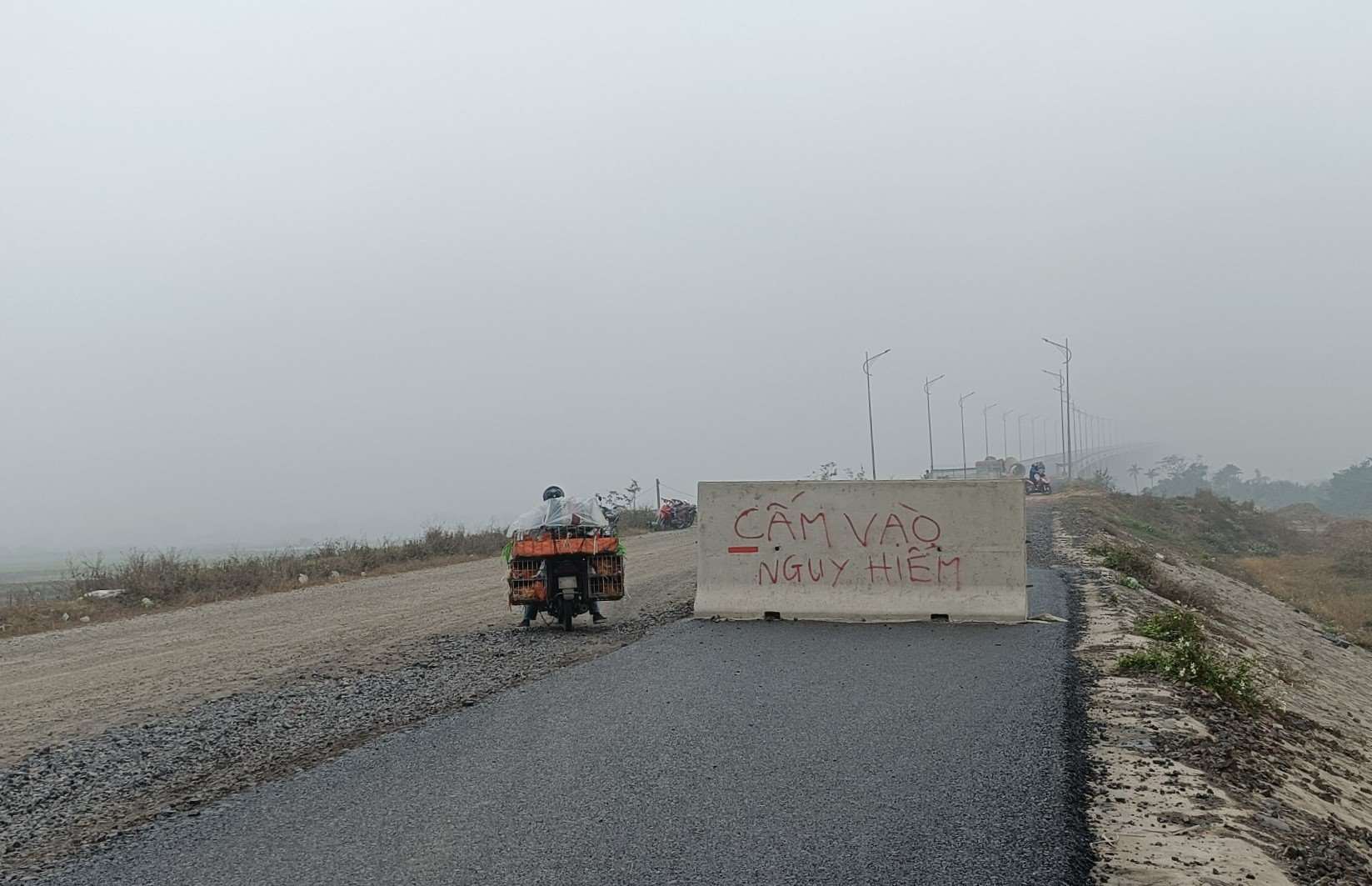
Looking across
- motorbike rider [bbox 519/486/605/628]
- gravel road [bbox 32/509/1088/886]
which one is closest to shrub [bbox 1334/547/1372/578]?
motorbike rider [bbox 519/486/605/628]

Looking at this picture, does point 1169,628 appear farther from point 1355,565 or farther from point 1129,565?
point 1355,565

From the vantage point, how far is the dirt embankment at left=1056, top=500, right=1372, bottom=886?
527 cm

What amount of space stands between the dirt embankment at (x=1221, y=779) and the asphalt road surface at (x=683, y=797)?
31 cm

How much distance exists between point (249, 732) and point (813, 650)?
219 inches

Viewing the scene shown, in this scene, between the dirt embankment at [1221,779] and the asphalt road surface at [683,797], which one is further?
the dirt embankment at [1221,779]

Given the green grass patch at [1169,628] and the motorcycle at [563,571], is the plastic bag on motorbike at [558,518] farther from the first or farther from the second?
the green grass patch at [1169,628]

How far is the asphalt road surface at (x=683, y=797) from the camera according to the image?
5164mm

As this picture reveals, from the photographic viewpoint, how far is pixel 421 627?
1548cm

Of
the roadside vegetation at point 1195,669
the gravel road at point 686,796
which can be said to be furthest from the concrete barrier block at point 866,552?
the gravel road at point 686,796

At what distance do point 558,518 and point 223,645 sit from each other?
486 centimetres

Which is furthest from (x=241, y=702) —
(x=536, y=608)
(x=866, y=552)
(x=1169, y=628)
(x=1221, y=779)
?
(x=1169, y=628)

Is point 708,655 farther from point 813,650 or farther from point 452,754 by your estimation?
point 452,754

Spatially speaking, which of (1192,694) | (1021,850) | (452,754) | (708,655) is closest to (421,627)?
(708,655)

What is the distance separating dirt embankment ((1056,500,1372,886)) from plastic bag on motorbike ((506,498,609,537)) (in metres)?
6.24
